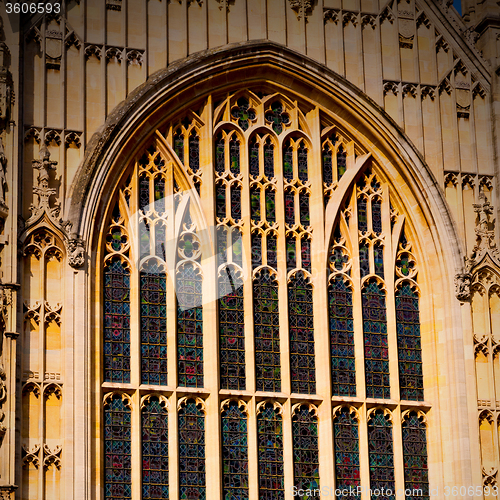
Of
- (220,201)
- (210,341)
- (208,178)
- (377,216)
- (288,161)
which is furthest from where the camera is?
(377,216)

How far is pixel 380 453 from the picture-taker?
991 inches

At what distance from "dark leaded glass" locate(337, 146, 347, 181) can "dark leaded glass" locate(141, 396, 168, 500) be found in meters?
5.88

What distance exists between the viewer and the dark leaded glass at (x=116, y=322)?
24062 mm

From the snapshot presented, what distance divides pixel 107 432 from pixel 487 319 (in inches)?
298

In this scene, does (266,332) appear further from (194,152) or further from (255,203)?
(194,152)

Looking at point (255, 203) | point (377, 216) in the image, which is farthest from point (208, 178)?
point (377, 216)

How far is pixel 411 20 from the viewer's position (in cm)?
2766

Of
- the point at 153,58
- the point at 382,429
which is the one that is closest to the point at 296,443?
the point at 382,429

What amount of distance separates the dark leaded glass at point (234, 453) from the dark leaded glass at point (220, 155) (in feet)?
14.7

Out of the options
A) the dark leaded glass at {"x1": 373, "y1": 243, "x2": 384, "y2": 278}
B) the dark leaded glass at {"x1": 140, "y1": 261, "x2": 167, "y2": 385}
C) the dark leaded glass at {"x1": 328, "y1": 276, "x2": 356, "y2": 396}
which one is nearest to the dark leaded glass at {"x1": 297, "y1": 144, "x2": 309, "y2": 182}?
the dark leaded glass at {"x1": 373, "y1": 243, "x2": 384, "y2": 278}

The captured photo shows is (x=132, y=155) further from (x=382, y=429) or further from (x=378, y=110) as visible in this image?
(x=382, y=429)

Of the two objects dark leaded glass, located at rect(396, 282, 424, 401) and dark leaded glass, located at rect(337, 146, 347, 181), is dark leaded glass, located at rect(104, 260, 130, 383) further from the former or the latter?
dark leaded glass, located at rect(396, 282, 424, 401)

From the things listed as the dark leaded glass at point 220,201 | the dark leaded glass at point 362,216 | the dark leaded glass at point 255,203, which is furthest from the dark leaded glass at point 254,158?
the dark leaded glass at point 362,216

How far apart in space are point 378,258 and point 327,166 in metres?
2.04
